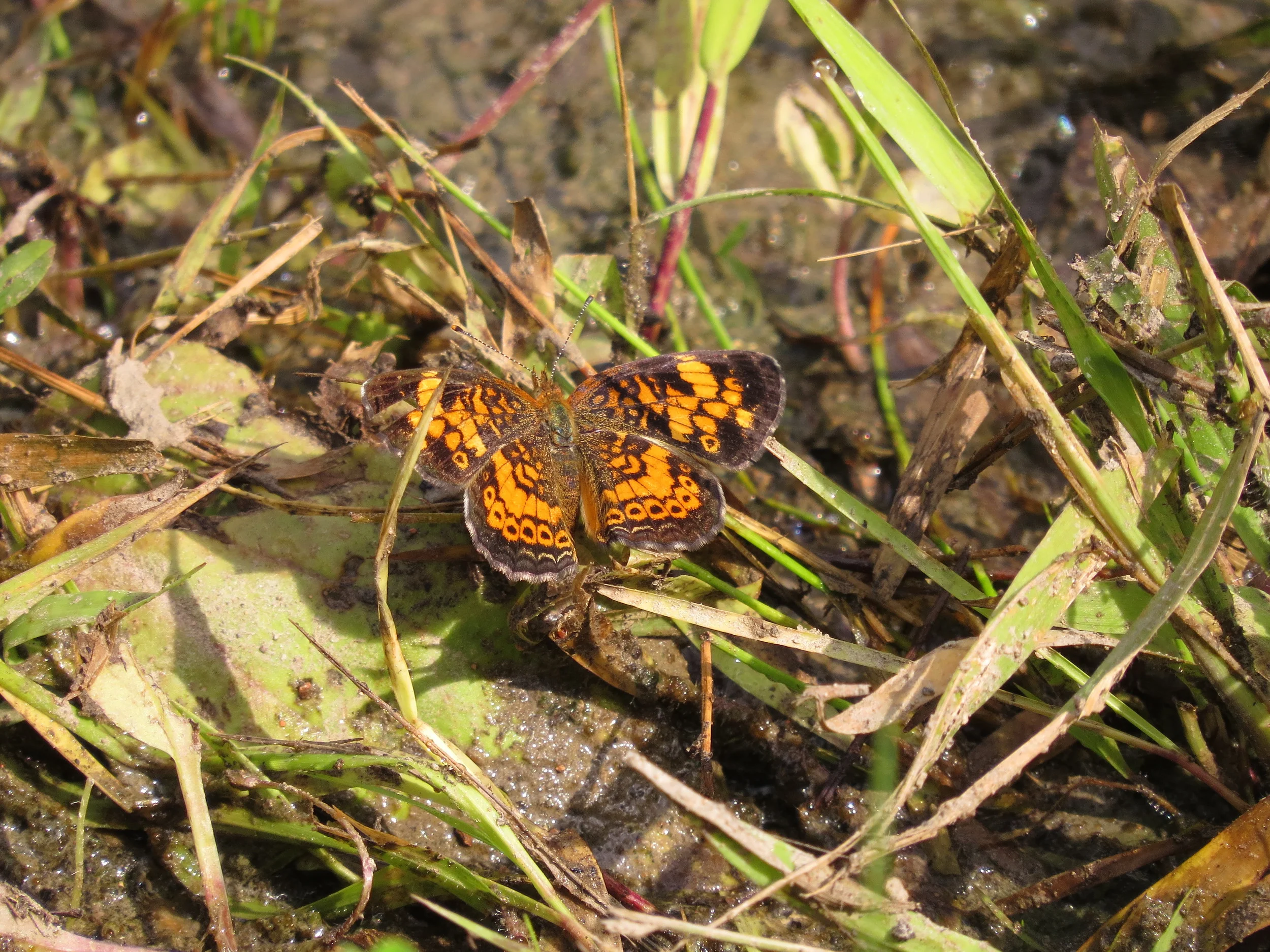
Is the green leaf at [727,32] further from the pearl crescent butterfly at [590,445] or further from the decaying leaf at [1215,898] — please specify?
the decaying leaf at [1215,898]

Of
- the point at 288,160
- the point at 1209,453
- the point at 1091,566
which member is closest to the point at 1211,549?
the point at 1091,566

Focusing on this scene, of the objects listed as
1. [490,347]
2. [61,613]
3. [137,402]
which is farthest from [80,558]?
[490,347]

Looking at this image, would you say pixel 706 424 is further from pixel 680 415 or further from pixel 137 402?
pixel 137 402

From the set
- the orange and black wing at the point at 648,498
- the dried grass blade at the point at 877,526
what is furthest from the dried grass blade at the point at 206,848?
the dried grass blade at the point at 877,526

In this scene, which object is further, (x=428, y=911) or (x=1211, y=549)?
(x=428, y=911)

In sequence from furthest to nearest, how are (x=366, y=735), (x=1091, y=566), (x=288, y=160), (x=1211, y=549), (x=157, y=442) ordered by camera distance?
(x=288, y=160) → (x=157, y=442) → (x=366, y=735) → (x=1091, y=566) → (x=1211, y=549)

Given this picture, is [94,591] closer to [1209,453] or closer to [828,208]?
[1209,453]

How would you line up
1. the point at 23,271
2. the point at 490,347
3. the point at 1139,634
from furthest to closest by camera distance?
the point at 490,347
the point at 23,271
the point at 1139,634

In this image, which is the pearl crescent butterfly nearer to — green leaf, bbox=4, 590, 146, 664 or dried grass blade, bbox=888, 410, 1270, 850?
green leaf, bbox=4, 590, 146, 664
